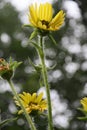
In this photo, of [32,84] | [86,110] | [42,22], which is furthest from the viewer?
[32,84]

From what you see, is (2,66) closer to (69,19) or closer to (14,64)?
(14,64)

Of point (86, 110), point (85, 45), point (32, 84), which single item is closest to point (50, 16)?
point (86, 110)

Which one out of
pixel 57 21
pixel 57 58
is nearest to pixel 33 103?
pixel 57 21

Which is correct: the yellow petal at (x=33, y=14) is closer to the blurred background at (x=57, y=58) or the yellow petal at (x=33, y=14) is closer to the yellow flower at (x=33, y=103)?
the yellow flower at (x=33, y=103)

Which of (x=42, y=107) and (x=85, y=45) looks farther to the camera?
(x=85, y=45)

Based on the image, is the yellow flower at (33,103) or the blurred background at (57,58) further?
the blurred background at (57,58)

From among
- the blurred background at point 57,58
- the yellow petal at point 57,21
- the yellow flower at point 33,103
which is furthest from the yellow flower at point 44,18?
the blurred background at point 57,58

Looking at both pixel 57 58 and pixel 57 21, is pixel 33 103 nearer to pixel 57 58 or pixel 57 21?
pixel 57 21
